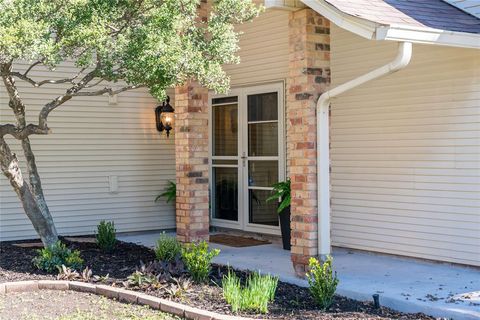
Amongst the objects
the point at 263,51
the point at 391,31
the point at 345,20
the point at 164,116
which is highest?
the point at 263,51

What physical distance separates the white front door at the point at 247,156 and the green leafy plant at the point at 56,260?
3.29 m

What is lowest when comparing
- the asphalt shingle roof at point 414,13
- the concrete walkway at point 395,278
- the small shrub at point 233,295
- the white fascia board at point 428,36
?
the concrete walkway at point 395,278

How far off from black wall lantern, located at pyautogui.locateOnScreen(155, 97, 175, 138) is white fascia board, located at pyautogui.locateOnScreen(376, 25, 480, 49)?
492 cm

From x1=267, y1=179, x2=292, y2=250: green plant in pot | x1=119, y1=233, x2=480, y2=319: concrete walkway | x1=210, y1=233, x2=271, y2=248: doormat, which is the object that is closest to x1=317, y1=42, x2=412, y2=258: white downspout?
x1=119, y1=233, x2=480, y2=319: concrete walkway

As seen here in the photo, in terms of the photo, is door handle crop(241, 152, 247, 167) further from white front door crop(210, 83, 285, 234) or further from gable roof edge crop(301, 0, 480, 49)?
gable roof edge crop(301, 0, 480, 49)

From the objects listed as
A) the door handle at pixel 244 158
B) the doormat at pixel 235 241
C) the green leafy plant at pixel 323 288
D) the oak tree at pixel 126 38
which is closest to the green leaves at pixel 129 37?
the oak tree at pixel 126 38

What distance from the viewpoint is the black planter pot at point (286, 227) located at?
8.51 metres

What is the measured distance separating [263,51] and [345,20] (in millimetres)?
3719

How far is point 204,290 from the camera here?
5902 millimetres

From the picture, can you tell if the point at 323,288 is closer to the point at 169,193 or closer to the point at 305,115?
the point at 305,115

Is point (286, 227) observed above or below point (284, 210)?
below

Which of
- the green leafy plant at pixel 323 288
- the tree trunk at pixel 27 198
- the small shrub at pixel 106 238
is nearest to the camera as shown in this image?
the green leafy plant at pixel 323 288

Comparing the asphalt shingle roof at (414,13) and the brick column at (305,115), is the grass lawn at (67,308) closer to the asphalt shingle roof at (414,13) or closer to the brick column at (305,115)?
the brick column at (305,115)

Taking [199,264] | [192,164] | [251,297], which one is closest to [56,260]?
[199,264]
